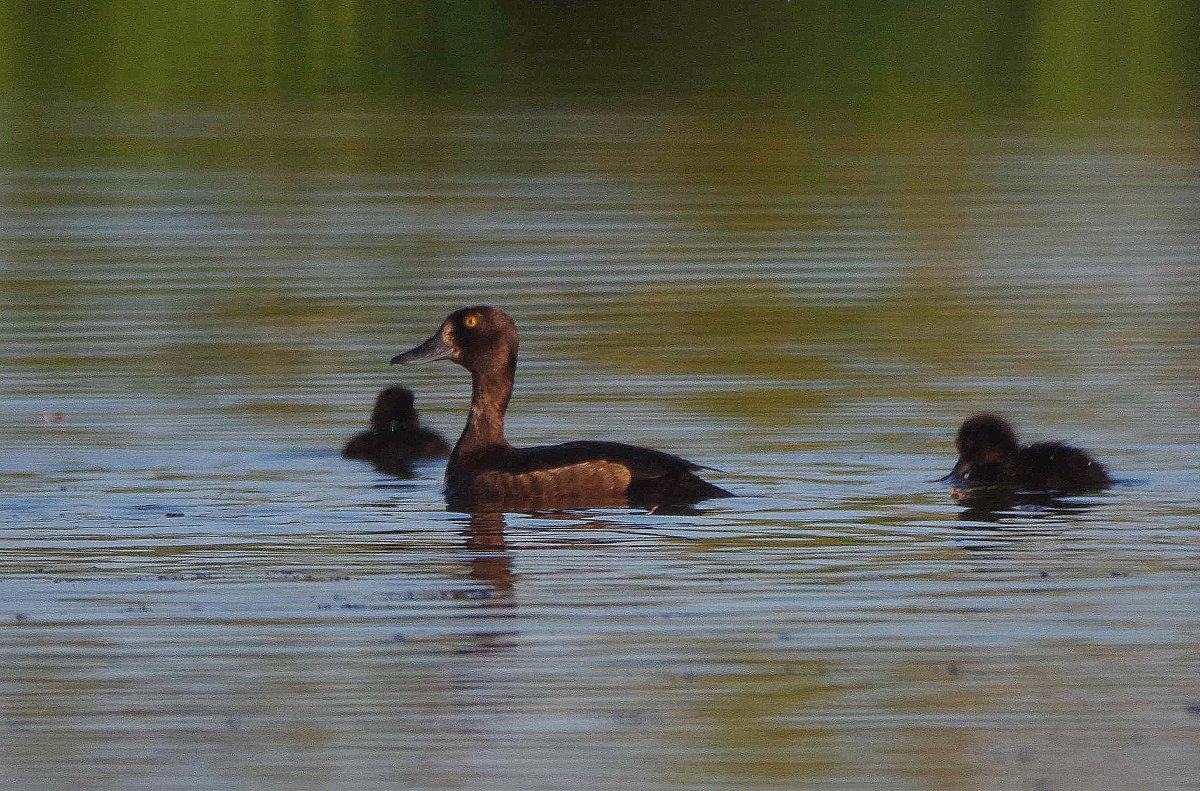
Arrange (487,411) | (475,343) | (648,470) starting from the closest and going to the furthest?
1. (648,470)
2. (487,411)
3. (475,343)

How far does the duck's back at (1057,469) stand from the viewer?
1100cm

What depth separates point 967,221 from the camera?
68.6 ft

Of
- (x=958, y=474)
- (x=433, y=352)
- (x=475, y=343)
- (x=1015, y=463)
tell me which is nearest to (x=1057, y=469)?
(x=1015, y=463)

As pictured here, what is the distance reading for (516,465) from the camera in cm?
1134

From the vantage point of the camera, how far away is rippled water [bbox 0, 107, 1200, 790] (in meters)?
7.16

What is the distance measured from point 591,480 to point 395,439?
6.13 feet

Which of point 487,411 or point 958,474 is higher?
point 487,411

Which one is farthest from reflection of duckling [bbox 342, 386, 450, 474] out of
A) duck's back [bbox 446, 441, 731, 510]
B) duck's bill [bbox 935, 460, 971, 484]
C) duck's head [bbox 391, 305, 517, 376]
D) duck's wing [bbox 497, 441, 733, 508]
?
duck's bill [bbox 935, 460, 971, 484]

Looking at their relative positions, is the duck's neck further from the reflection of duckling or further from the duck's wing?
the duck's wing

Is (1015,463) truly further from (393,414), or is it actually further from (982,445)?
(393,414)

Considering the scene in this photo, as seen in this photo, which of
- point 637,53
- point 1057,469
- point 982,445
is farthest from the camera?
point 637,53

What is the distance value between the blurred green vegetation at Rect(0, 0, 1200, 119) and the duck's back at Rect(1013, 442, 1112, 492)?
1850 cm

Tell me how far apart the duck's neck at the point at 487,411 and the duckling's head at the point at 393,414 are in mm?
676

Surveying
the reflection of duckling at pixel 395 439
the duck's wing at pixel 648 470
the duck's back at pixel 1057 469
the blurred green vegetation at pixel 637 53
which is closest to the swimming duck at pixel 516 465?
the duck's wing at pixel 648 470
